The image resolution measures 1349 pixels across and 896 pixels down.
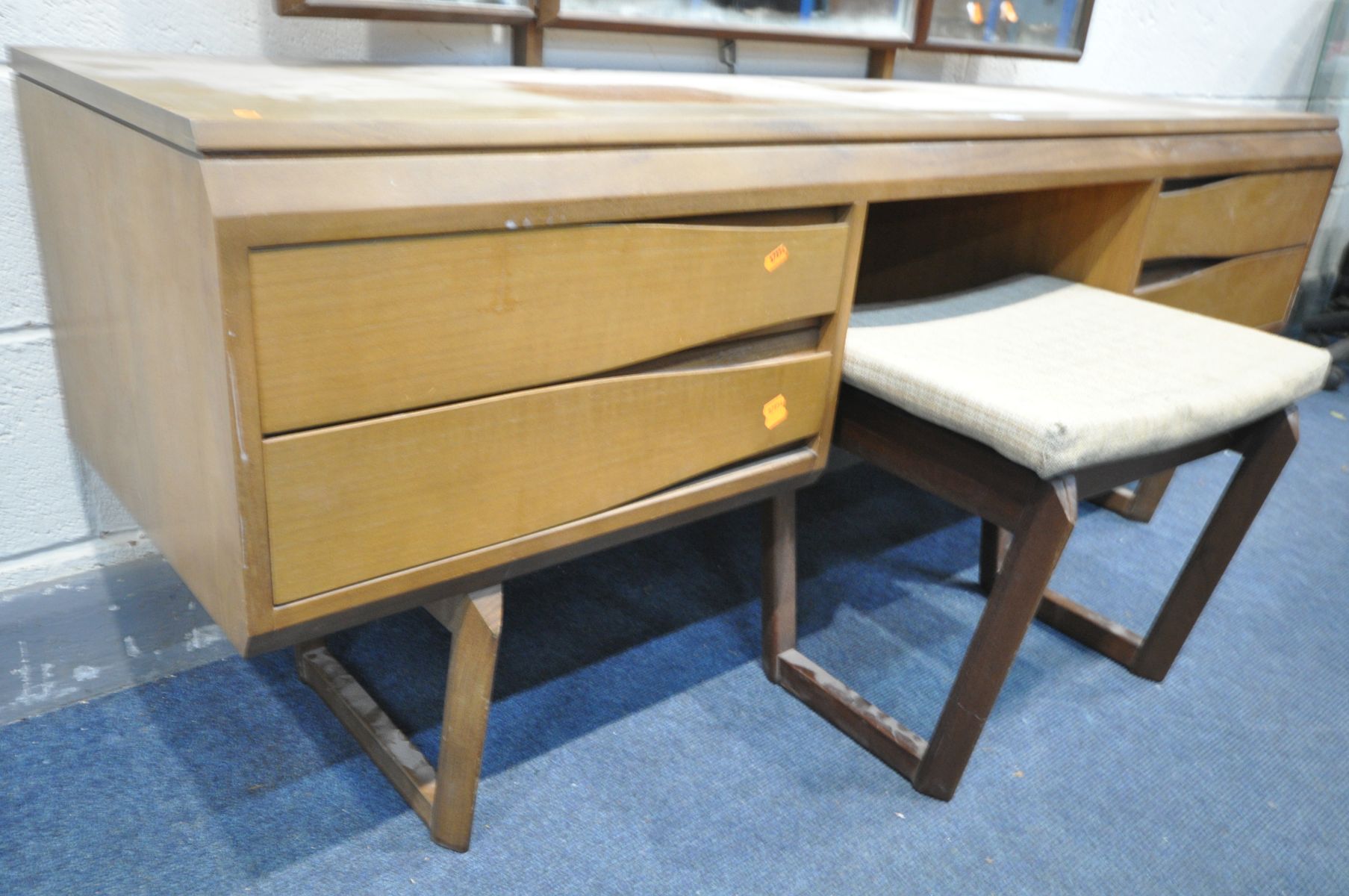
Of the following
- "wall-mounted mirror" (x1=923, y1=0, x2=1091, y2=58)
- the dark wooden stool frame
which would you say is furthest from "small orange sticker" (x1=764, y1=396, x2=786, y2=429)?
"wall-mounted mirror" (x1=923, y1=0, x2=1091, y2=58)

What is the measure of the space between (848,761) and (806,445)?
34 cm

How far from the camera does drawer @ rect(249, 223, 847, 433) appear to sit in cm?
61

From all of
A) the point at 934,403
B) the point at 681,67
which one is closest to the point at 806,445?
the point at 934,403

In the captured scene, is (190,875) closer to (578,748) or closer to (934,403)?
(578,748)

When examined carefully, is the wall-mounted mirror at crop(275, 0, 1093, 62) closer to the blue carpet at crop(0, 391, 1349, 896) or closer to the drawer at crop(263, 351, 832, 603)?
the drawer at crop(263, 351, 832, 603)

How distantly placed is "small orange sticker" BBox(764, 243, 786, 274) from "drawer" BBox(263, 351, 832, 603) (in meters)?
0.09

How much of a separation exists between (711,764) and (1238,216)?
100cm

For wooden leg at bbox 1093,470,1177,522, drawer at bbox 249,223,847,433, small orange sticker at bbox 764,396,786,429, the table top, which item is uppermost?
the table top

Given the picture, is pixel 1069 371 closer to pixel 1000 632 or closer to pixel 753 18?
pixel 1000 632

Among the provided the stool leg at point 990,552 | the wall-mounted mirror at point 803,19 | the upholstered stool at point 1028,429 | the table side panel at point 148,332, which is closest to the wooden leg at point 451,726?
the table side panel at point 148,332

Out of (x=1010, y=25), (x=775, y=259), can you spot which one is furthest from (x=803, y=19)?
(x=775, y=259)

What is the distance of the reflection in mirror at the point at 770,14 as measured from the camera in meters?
1.12

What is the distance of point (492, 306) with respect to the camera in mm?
682

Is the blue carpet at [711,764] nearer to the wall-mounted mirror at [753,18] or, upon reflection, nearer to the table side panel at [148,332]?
the table side panel at [148,332]
